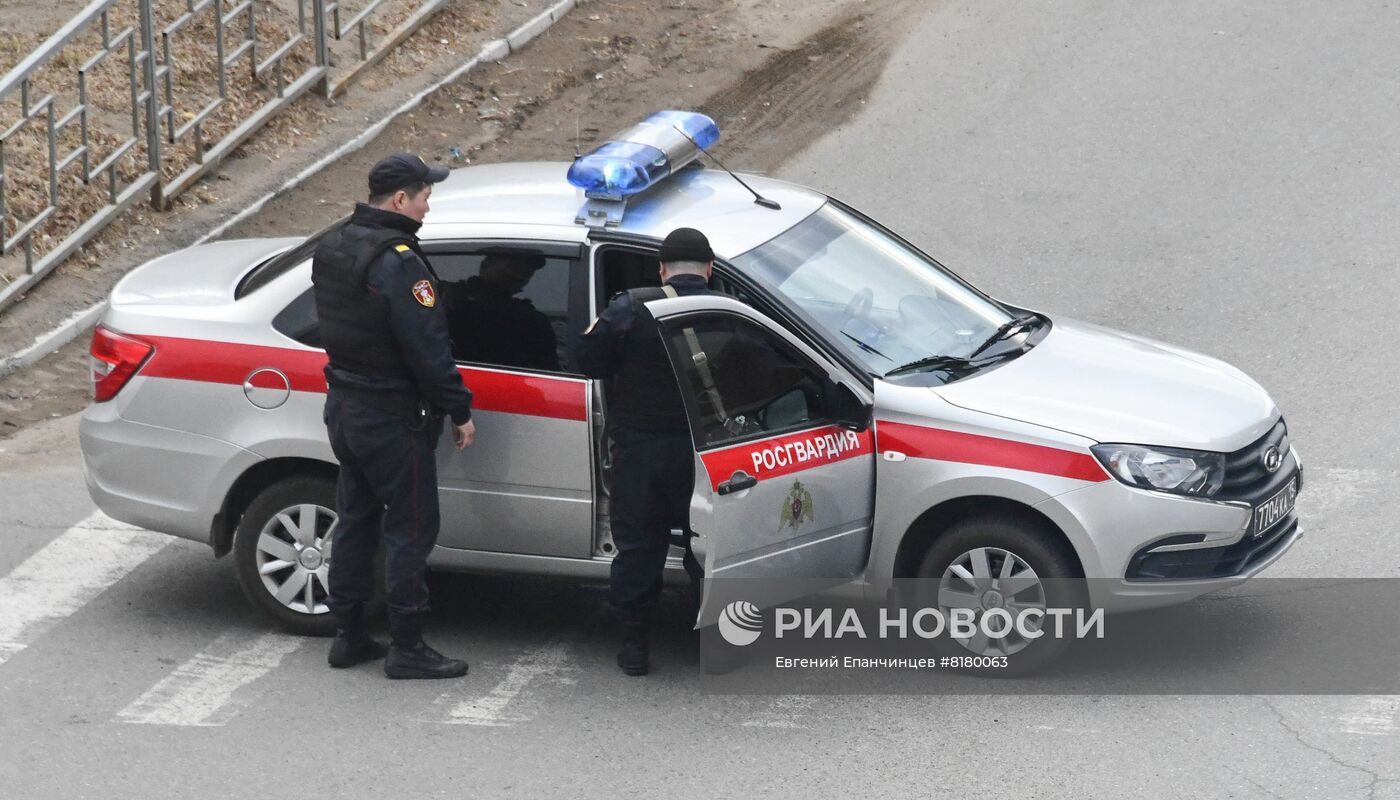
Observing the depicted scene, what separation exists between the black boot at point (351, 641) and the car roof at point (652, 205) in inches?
58.3

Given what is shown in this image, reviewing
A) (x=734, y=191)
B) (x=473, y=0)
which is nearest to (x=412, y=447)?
(x=734, y=191)

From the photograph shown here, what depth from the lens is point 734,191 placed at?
22.6ft

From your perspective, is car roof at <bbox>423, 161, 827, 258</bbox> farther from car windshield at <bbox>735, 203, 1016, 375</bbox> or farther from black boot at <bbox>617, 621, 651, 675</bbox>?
black boot at <bbox>617, 621, 651, 675</bbox>

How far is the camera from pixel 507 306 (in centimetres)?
643

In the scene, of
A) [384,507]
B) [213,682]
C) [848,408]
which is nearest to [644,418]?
[848,408]

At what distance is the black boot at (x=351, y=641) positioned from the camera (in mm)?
6453

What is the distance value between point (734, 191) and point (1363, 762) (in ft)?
10.3

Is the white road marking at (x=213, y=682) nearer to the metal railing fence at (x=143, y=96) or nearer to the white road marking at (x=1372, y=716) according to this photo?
the white road marking at (x=1372, y=716)

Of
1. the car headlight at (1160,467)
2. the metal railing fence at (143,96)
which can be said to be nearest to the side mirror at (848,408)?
the car headlight at (1160,467)

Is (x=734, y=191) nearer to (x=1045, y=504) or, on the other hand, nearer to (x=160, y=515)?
(x=1045, y=504)

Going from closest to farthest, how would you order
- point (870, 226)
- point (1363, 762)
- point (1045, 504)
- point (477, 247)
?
point (1363, 762) → point (1045, 504) → point (477, 247) → point (870, 226)

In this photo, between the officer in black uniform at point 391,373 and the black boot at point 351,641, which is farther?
the black boot at point 351,641

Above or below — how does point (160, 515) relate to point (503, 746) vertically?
above

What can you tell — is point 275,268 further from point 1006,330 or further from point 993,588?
point 993,588
